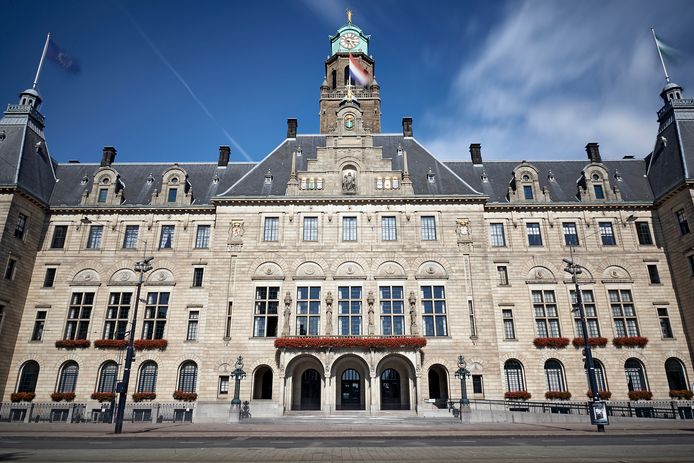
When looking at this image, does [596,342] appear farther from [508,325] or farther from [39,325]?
[39,325]

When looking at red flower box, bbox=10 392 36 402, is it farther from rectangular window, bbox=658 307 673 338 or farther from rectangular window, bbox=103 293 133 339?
rectangular window, bbox=658 307 673 338

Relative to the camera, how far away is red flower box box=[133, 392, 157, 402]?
3039cm

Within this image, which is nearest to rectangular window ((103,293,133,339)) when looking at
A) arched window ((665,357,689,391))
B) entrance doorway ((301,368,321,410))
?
entrance doorway ((301,368,321,410))

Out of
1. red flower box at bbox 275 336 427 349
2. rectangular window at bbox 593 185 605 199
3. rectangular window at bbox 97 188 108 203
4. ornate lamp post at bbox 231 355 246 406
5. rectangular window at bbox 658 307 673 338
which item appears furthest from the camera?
rectangular window at bbox 97 188 108 203

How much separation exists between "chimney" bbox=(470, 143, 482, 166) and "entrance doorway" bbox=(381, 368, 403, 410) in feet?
68.1

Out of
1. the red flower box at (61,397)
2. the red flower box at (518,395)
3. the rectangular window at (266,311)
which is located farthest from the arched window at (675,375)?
the red flower box at (61,397)

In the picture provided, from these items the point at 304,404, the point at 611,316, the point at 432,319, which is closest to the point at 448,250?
the point at 432,319

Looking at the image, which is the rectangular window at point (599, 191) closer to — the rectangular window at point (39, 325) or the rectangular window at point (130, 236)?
the rectangular window at point (130, 236)

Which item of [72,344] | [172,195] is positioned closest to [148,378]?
[72,344]

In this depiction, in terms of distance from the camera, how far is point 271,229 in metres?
34.2

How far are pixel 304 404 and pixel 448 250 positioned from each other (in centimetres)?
1576

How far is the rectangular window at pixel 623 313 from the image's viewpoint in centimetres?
3216

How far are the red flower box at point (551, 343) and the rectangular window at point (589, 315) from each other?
151cm

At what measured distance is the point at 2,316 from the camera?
30.5 metres
